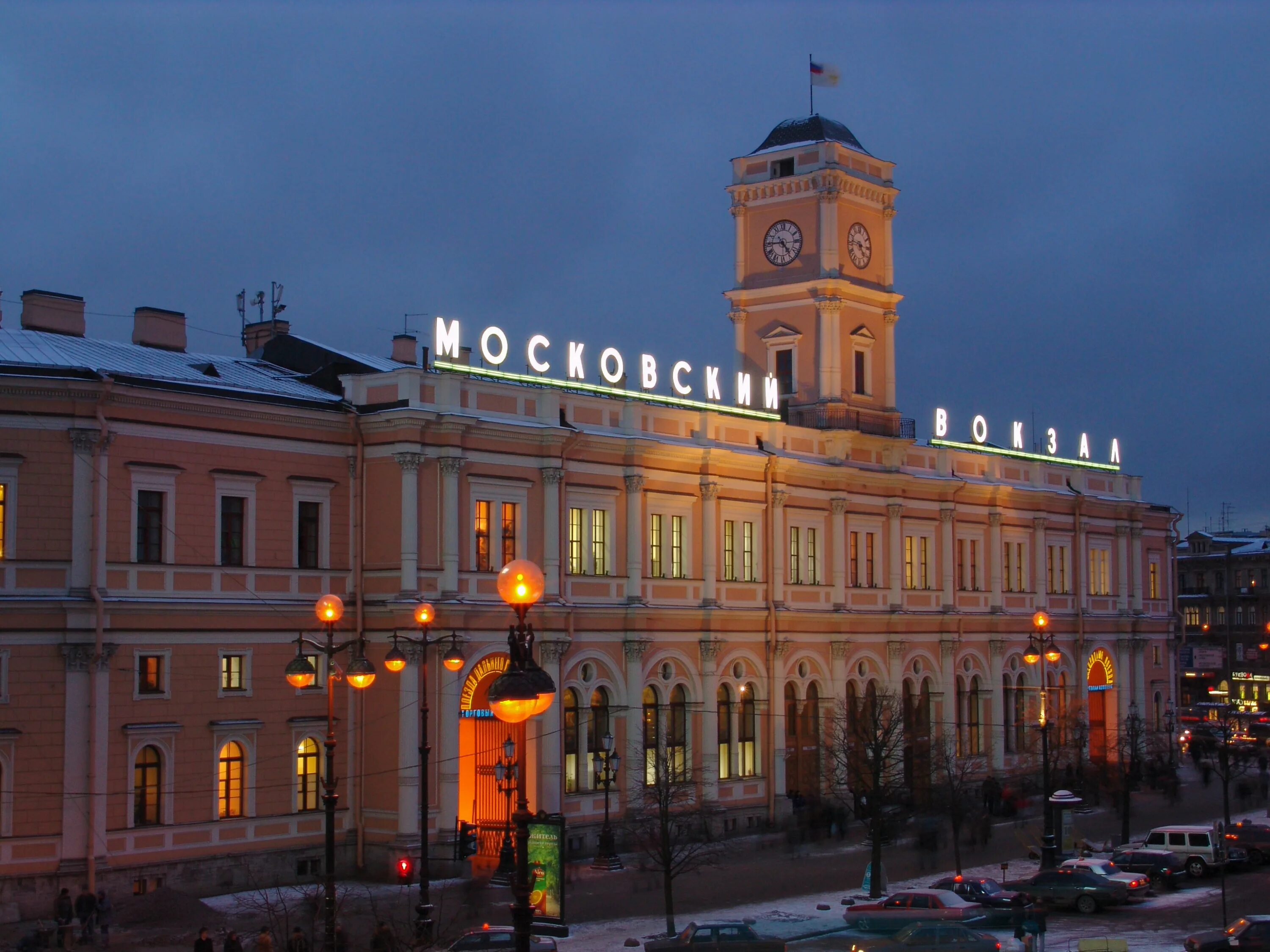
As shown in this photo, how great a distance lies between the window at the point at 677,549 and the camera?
59.2m

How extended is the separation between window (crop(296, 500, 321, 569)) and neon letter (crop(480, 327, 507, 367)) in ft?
23.9

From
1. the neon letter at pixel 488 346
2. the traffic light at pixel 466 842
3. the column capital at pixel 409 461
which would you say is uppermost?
the neon letter at pixel 488 346

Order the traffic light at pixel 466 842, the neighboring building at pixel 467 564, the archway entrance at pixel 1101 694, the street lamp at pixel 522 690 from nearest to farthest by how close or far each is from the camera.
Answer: the street lamp at pixel 522 690 → the neighboring building at pixel 467 564 → the traffic light at pixel 466 842 → the archway entrance at pixel 1101 694

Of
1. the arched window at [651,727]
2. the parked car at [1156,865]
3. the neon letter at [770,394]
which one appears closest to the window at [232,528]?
the arched window at [651,727]

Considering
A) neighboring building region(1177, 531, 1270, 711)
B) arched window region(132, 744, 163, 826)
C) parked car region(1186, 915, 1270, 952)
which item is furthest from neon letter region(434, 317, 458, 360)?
neighboring building region(1177, 531, 1270, 711)

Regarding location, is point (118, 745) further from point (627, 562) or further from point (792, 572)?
point (792, 572)

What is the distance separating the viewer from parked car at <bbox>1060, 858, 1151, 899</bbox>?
151 ft

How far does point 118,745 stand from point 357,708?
317 inches

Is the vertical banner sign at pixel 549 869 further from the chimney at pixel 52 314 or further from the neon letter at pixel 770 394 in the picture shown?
the neon letter at pixel 770 394

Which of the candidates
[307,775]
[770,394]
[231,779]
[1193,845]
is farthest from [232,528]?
[1193,845]

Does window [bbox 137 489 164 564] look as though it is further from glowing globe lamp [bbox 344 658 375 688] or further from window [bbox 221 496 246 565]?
glowing globe lamp [bbox 344 658 375 688]

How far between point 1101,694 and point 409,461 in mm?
48711

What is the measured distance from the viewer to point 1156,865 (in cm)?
4934

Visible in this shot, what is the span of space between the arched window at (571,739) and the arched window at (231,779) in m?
11.4
